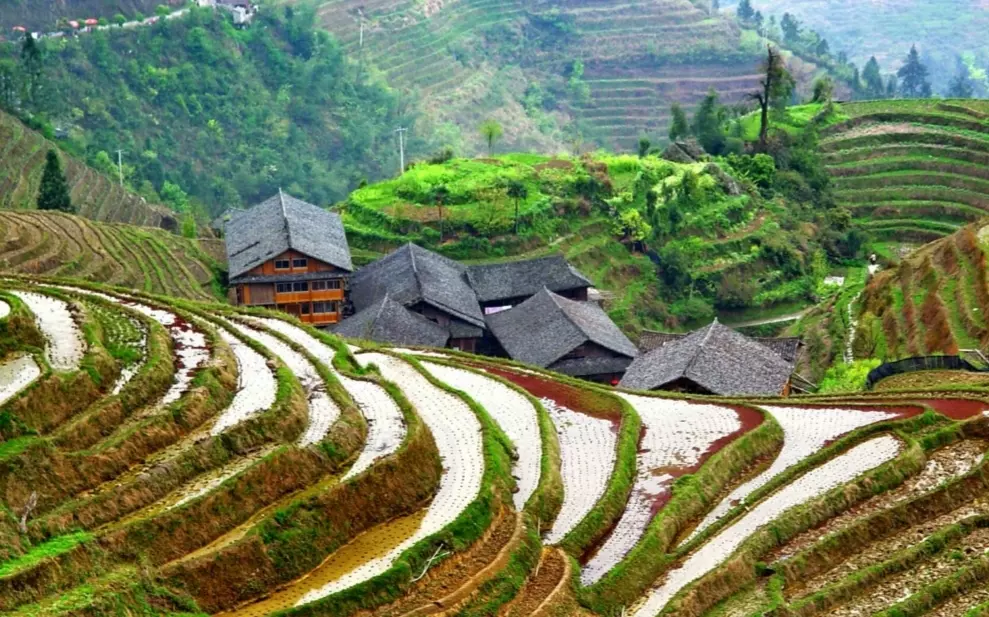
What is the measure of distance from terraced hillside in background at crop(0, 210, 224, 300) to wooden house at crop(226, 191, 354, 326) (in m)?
1.31

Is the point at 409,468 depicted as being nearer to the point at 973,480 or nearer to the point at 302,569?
the point at 302,569

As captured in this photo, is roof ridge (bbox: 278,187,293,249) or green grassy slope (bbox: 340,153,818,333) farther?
green grassy slope (bbox: 340,153,818,333)

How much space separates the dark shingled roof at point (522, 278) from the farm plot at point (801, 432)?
22.7m

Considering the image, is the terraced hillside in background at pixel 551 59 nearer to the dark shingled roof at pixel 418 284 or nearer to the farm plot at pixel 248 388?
the dark shingled roof at pixel 418 284

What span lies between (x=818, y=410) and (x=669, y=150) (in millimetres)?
43387

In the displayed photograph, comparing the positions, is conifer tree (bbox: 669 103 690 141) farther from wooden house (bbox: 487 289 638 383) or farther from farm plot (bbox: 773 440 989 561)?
farm plot (bbox: 773 440 989 561)

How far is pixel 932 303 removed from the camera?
4394 centimetres

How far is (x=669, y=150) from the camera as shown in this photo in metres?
71.4

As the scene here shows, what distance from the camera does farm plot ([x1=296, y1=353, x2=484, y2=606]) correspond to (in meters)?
18.6

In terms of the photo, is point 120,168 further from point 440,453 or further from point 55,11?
point 440,453

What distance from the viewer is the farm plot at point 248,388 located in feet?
69.1

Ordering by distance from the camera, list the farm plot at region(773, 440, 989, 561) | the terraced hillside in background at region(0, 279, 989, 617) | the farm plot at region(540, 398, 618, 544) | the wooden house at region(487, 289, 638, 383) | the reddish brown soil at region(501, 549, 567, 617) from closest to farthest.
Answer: the terraced hillside in background at region(0, 279, 989, 617)
the reddish brown soil at region(501, 549, 567, 617)
the farm plot at region(773, 440, 989, 561)
the farm plot at region(540, 398, 618, 544)
the wooden house at region(487, 289, 638, 383)

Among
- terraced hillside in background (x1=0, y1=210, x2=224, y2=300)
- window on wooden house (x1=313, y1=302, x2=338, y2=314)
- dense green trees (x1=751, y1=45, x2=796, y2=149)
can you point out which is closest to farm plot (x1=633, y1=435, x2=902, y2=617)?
terraced hillside in background (x1=0, y1=210, x2=224, y2=300)

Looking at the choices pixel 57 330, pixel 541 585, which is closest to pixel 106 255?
pixel 57 330
